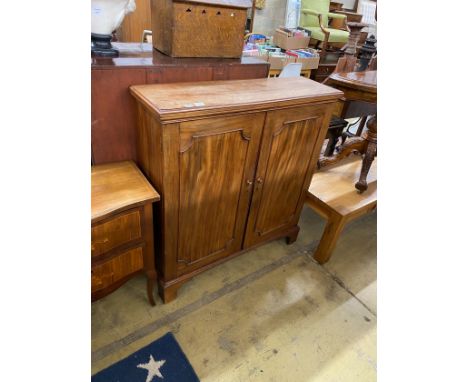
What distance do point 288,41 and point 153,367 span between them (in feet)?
12.9

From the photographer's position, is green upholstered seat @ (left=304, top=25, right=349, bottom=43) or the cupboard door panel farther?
green upholstered seat @ (left=304, top=25, right=349, bottom=43)

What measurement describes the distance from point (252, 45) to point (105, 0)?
2.96 m

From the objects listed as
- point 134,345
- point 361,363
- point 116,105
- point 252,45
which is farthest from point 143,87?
point 252,45

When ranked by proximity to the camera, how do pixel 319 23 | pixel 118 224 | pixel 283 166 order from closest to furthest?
pixel 118 224 < pixel 283 166 < pixel 319 23

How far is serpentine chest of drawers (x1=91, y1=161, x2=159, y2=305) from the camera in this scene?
1.00m

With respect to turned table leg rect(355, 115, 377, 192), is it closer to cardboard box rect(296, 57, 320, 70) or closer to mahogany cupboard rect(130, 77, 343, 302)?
mahogany cupboard rect(130, 77, 343, 302)

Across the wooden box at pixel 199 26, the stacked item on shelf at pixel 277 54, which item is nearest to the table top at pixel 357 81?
the wooden box at pixel 199 26

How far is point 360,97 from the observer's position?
61.3 inches

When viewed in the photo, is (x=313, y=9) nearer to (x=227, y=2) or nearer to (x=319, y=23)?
(x=319, y=23)

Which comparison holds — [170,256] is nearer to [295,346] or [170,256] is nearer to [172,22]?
[295,346]

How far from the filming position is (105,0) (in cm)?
99

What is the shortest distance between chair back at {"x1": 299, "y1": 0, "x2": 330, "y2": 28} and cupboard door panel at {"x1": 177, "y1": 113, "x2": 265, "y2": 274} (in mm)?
4417

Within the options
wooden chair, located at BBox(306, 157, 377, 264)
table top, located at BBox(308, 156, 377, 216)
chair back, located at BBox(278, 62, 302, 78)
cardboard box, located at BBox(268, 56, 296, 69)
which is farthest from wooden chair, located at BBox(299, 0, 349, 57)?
wooden chair, located at BBox(306, 157, 377, 264)

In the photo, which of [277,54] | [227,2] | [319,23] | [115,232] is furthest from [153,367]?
[319,23]
